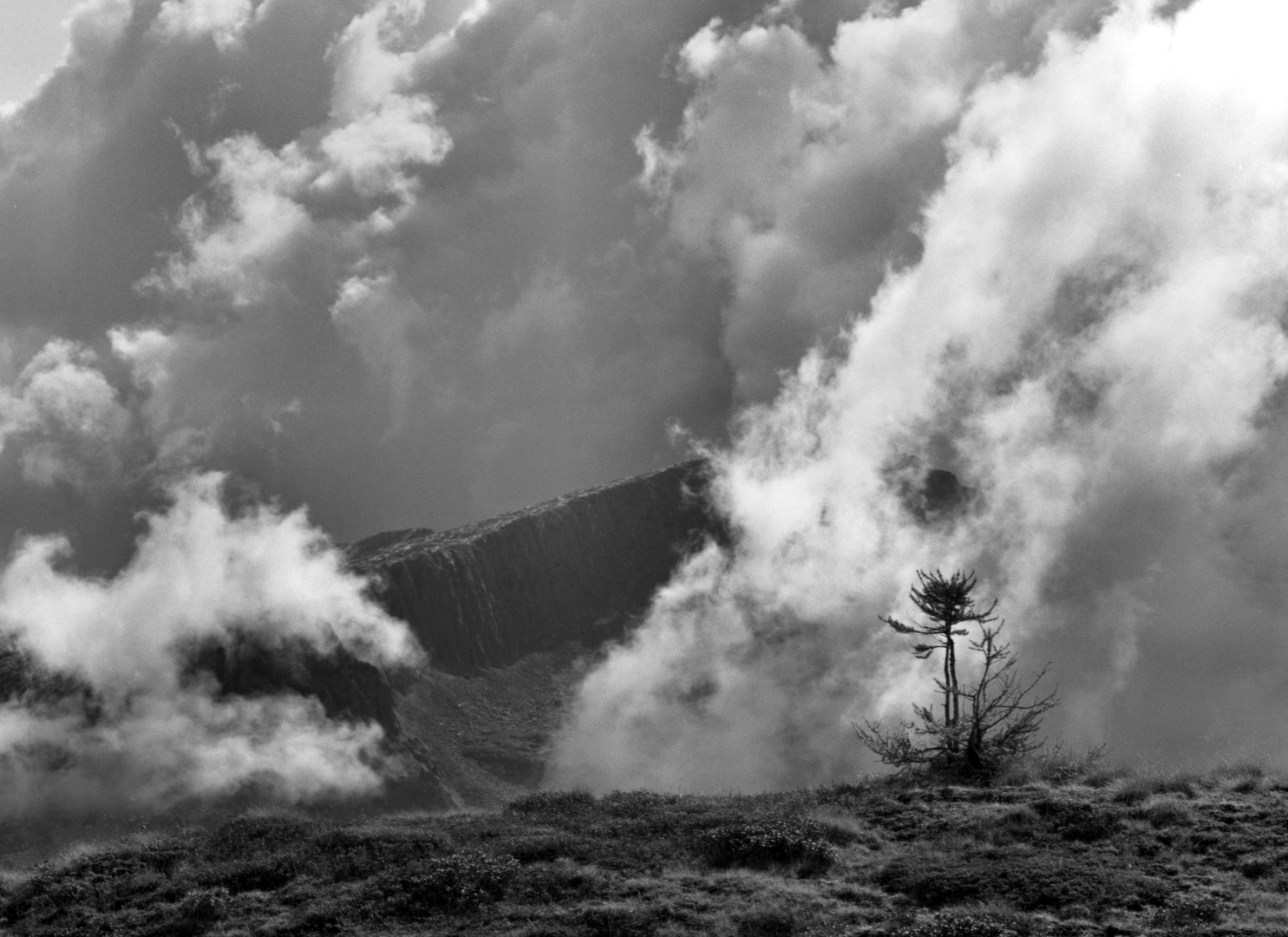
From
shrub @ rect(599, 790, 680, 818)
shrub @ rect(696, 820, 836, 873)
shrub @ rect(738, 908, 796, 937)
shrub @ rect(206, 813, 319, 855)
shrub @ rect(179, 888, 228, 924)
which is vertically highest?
shrub @ rect(599, 790, 680, 818)

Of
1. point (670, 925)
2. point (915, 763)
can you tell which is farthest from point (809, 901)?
point (915, 763)

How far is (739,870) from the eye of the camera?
44219mm

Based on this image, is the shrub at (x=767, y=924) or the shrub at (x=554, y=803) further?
the shrub at (x=554, y=803)

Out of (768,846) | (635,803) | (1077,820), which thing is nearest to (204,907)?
(768,846)

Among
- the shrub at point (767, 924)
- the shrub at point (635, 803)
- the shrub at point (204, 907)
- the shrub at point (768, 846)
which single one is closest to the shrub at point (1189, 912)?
the shrub at point (767, 924)

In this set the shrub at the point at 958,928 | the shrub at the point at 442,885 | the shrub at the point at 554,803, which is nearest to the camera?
the shrub at the point at 958,928

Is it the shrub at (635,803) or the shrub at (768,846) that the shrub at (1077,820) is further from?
the shrub at (635,803)

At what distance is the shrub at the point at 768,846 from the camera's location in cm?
4500

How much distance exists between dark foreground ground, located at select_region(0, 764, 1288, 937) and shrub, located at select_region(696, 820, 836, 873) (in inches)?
3.1

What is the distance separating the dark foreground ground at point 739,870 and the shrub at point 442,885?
0.08m

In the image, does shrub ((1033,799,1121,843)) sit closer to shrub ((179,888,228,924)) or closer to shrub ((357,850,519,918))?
shrub ((357,850,519,918))

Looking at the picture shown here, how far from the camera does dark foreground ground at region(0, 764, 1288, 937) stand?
39188mm

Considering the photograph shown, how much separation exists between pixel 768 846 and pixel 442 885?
393 inches

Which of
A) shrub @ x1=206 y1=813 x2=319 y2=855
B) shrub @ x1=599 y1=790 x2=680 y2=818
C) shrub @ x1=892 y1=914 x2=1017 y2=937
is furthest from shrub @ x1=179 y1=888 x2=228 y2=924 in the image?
shrub @ x1=892 y1=914 x2=1017 y2=937
